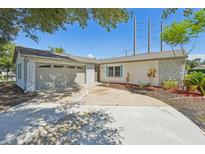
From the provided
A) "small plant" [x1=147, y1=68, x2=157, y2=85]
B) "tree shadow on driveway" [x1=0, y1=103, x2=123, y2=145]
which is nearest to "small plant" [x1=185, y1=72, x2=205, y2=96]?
"small plant" [x1=147, y1=68, x2=157, y2=85]

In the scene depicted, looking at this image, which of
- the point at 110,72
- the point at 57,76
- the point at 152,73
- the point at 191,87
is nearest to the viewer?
the point at 191,87

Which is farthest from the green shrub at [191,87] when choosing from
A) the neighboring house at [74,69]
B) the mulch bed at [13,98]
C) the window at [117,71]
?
the mulch bed at [13,98]

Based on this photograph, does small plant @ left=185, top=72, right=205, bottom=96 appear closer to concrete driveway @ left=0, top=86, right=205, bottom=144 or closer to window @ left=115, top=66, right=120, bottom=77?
concrete driveway @ left=0, top=86, right=205, bottom=144

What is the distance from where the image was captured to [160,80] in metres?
14.4

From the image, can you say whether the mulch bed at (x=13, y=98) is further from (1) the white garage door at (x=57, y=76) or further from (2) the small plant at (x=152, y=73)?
(2) the small plant at (x=152, y=73)

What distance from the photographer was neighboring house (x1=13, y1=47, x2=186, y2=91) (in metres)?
11.6

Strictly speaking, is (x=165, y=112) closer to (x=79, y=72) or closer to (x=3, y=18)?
(x=3, y=18)

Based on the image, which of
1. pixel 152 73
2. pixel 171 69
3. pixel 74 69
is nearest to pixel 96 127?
pixel 152 73

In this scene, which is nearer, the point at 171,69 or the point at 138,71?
the point at 171,69

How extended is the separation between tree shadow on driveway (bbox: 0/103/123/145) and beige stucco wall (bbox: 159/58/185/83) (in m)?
9.79

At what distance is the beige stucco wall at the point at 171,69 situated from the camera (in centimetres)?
1337

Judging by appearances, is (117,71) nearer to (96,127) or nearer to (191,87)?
(191,87)

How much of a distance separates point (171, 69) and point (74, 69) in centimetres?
955

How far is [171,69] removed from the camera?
13.8m
